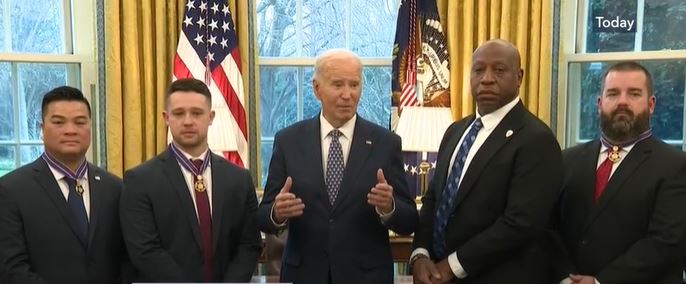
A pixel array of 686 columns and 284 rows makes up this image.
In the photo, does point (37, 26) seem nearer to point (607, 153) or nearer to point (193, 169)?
point (193, 169)

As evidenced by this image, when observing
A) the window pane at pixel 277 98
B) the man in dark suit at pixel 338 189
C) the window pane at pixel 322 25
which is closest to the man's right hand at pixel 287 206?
the man in dark suit at pixel 338 189

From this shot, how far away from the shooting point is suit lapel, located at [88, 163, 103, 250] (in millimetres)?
2162

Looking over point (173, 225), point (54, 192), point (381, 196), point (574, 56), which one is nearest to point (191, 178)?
point (173, 225)

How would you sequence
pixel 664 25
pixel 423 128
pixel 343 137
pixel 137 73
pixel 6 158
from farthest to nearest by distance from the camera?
1. pixel 6 158
2. pixel 664 25
3. pixel 137 73
4. pixel 423 128
5. pixel 343 137

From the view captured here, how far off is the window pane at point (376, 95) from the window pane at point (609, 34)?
1403mm

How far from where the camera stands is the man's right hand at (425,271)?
212 centimetres

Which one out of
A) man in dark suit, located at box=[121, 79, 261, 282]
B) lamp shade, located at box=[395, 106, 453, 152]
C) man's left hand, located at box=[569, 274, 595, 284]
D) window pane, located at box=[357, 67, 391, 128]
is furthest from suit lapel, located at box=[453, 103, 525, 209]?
window pane, located at box=[357, 67, 391, 128]

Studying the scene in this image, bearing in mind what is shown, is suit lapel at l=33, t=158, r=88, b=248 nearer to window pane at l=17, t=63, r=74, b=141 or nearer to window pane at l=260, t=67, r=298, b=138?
window pane at l=17, t=63, r=74, b=141

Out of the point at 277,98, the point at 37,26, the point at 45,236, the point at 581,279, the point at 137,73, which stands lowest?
the point at 581,279

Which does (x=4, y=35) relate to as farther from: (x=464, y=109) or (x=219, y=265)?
(x=464, y=109)

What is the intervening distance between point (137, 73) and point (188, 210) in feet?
6.01

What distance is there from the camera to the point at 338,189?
7.23ft

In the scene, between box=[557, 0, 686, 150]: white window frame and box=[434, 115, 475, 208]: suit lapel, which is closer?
box=[434, 115, 475, 208]: suit lapel

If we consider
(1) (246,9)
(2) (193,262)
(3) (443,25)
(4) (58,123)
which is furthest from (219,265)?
(3) (443,25)
